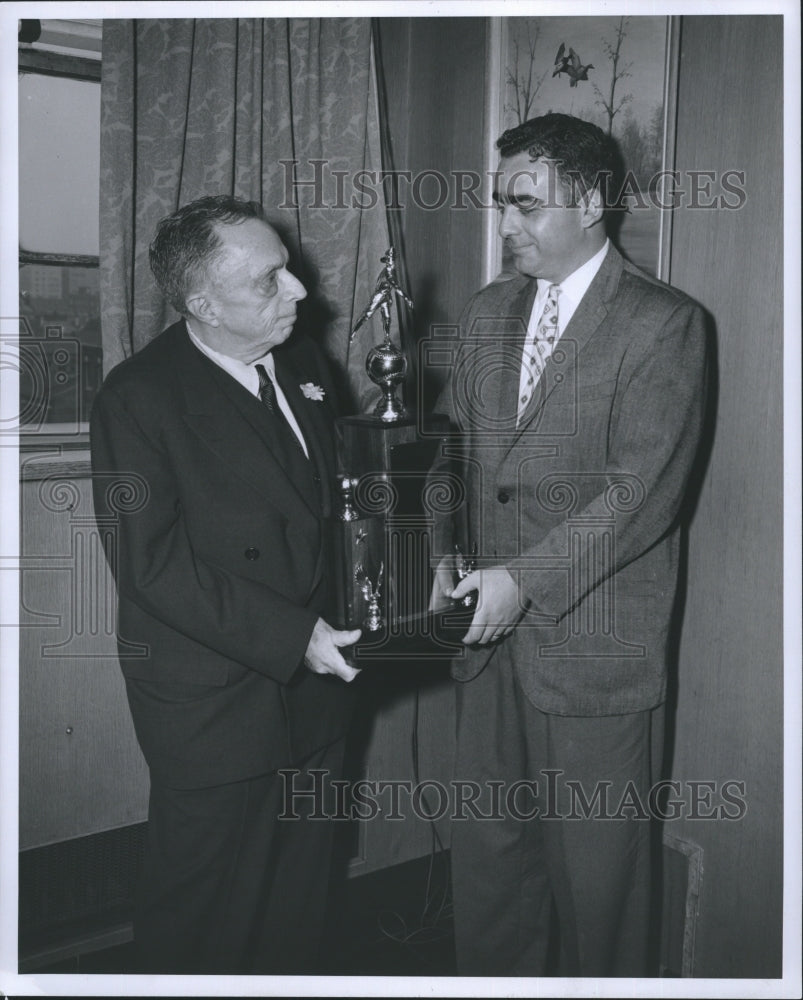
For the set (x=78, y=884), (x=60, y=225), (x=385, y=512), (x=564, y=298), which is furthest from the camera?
(x=78, y=884)

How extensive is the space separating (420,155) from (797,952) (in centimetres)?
193

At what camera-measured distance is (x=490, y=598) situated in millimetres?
1746

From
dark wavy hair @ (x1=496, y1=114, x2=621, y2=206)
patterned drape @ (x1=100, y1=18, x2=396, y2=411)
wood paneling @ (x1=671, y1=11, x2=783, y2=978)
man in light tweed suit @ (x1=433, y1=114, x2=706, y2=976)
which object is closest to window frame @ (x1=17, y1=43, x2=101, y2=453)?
patterned drape @ (x1=100, y1=18, x2=396, y2=411)

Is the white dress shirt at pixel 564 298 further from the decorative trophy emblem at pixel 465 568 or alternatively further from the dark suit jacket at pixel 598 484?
the decorative trophy emblem at pixel 465 568

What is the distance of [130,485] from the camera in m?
1.67

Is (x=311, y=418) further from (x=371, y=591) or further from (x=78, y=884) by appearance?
(x=78, y=884)

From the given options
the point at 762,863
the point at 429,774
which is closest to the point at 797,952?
the point at 762,863

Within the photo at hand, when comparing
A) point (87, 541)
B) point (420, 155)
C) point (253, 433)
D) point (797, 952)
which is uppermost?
point (420, 155)

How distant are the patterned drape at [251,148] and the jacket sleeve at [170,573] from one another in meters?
0.45

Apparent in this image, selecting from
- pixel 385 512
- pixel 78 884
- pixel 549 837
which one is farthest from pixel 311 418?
pixel 78 884

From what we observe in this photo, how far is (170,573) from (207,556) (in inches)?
2.9

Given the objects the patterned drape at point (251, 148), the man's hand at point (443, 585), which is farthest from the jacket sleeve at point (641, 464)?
the patterned drape at point (251, 148)

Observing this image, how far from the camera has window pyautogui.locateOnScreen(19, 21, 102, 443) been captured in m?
1.98

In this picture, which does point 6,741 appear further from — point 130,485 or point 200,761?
point 130,485
